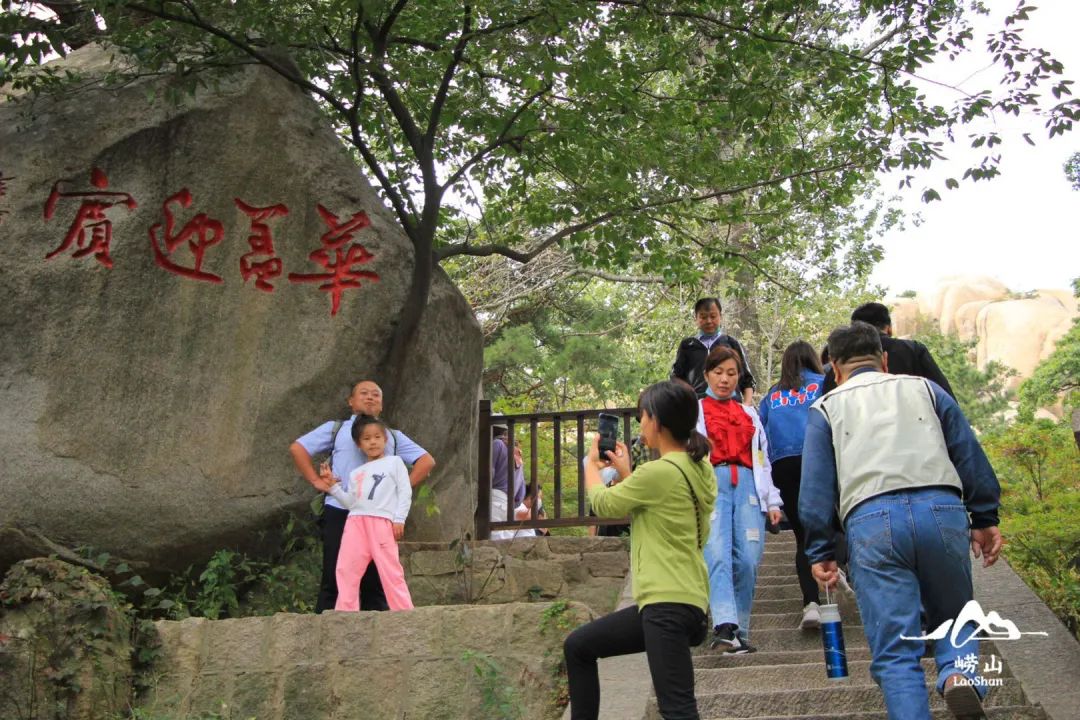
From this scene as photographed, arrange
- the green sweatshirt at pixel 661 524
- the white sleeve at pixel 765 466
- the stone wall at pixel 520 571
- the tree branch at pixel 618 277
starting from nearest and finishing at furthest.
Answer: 1. the green sweatshirt at pixel 661 524
2. the white sleeve at pixel 765 466
3. the stone wall at pixel 520 571
4. the tree branch at pixel 618 277

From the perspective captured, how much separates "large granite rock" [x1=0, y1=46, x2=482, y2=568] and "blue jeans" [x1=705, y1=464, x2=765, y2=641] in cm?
302

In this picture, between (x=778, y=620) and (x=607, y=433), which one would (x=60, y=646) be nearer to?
(x=607, y=433)

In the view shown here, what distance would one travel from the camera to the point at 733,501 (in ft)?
17.5

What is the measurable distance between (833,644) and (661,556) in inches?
42.0

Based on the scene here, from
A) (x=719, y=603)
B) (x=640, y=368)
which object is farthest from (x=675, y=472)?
(x=640, y=368)

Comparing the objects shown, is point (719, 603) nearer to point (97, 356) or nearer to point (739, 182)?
point (97, 356)

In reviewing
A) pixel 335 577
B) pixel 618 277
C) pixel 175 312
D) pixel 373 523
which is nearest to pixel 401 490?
pixel 373 523

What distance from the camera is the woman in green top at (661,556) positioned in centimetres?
352

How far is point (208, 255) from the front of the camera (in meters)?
7.19

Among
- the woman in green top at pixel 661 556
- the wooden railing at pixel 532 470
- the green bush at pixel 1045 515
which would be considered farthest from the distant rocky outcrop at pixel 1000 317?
the woman in green top at pixel 661 556

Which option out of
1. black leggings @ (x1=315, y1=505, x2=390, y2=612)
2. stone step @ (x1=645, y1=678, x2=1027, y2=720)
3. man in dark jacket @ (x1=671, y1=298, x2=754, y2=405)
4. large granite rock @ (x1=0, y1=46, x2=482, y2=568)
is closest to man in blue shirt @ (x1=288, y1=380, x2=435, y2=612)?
black leggings @ (x1=315, y1=505, x2=390, y2=612)

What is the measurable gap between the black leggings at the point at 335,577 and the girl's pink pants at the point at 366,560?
0.30 ft

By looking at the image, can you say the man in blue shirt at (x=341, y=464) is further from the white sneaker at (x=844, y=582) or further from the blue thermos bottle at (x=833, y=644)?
the blue thermos bottle at (x=833, y=644)

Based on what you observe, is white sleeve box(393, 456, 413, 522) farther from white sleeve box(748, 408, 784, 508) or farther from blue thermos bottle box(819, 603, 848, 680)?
blue thermos bottle box(819, 603, 848, 680)
